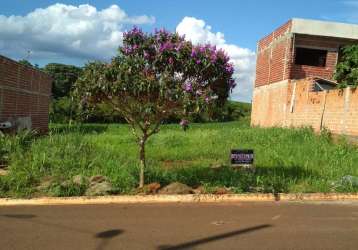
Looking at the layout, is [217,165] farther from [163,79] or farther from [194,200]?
[163,79]

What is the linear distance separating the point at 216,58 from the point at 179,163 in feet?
15.1

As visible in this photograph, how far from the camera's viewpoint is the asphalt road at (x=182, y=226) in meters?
5.51

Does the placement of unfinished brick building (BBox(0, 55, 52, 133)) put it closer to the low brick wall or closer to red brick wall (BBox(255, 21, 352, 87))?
the low brick wall

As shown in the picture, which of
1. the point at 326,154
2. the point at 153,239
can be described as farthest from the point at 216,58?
the point at 326,154

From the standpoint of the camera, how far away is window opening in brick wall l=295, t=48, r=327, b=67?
24031 mm

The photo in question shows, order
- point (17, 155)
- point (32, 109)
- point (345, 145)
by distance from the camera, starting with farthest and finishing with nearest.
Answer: point (32, 109)
point (345, 145)
point (17, 155)

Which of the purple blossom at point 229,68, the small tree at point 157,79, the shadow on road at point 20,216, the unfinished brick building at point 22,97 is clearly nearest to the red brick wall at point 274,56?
the unfinished brick building at point 22,97

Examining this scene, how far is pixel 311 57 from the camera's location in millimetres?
25875

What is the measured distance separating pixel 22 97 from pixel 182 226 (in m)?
11.9

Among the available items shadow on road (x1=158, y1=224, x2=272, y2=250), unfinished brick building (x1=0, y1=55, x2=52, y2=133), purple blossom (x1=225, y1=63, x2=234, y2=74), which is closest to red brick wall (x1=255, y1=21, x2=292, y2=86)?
unfinished brick building (x1=0, y1=55, x2=52, y2=133)

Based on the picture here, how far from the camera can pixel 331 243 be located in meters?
5.67

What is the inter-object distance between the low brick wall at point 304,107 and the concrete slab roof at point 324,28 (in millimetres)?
2581

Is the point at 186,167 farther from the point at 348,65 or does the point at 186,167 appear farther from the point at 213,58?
the point at 348,65

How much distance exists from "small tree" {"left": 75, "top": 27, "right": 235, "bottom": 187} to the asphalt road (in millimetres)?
1697
